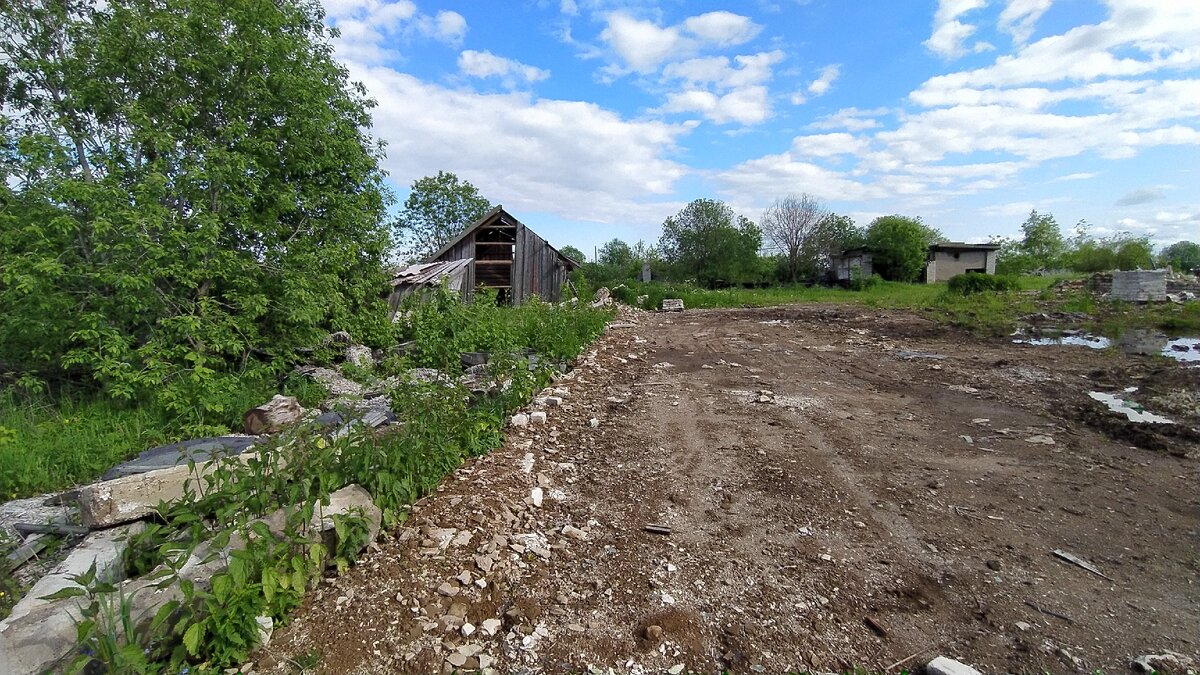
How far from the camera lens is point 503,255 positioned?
711 inches

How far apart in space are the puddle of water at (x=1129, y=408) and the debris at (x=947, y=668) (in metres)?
5.12

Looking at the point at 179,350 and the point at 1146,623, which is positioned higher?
the point at 179,350

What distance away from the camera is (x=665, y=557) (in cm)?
290

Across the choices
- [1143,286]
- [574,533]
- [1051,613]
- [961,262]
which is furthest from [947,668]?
[961,262]

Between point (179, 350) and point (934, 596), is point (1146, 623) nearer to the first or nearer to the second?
point (934, 596)

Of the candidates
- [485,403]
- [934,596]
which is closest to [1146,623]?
[934,596]

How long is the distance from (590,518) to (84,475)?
4.67 metres

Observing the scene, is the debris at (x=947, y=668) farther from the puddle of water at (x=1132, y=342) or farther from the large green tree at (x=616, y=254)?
the large green tree at (x=616, y=254)

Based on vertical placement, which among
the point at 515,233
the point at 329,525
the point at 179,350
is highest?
the point at 515,233

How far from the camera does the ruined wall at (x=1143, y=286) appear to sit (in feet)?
53.0

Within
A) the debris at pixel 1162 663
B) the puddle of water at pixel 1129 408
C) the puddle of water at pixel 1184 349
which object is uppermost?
the puddle of water at pixel 1184 349

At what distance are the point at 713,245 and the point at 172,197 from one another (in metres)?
31.9

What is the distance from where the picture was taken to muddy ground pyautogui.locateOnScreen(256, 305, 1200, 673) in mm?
2201

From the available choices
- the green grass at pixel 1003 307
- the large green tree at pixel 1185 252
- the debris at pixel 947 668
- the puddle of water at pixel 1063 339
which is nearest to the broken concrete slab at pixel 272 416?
the debris at pixel 947 668
